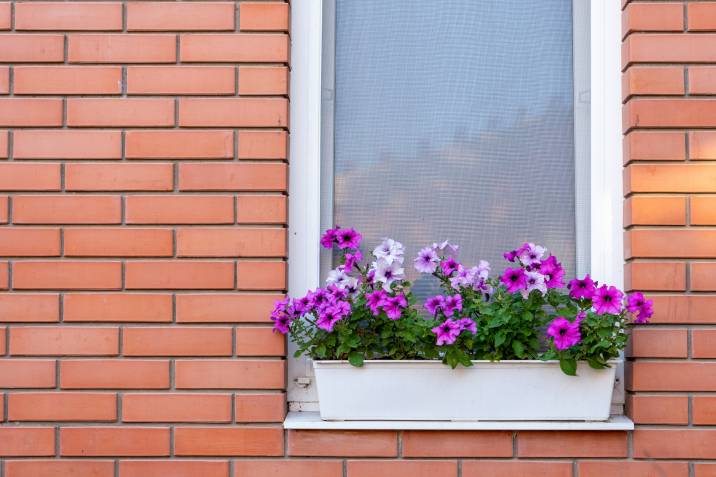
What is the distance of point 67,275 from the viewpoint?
2.51 metres

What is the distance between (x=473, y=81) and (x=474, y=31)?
0.16 metres

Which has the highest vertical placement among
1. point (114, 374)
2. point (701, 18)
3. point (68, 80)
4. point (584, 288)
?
point (701, 18)

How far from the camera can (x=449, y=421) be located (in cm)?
246

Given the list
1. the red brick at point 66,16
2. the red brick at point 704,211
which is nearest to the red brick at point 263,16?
the red brick at point 66,16

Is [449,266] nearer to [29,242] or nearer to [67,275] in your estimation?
[67,275]

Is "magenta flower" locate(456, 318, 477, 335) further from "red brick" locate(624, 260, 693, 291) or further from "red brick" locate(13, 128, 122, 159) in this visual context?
"red brick" locate(13, 128, 122, 159)

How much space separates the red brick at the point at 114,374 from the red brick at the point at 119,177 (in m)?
0.48

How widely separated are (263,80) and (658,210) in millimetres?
1156

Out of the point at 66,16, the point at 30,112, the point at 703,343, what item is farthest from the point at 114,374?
the point at 703,343

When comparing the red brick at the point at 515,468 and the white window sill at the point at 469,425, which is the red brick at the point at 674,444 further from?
the red brick at the point at 515,468

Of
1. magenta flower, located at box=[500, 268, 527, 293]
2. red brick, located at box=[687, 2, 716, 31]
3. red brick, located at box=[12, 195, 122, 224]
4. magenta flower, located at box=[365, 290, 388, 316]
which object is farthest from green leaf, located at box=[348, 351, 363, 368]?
red brick, located at box=[687, 2, 716, 31]

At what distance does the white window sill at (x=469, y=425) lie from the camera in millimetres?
2432

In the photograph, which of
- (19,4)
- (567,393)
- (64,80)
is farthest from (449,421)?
(19,4)

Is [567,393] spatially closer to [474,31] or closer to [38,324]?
[474,31]
